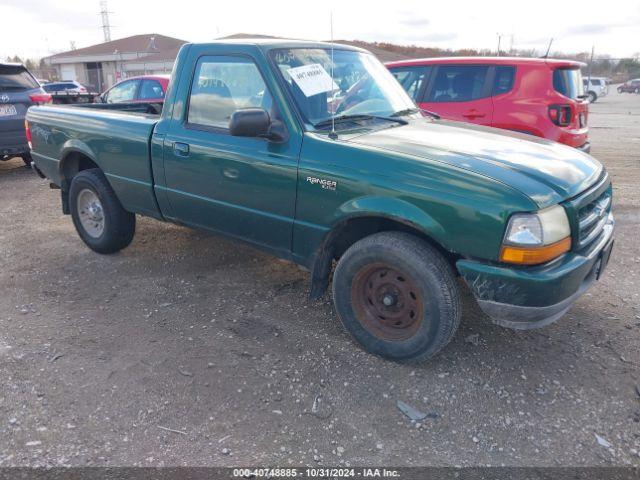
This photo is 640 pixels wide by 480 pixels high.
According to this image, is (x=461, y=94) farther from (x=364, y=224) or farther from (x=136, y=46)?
(x=136, y=46)

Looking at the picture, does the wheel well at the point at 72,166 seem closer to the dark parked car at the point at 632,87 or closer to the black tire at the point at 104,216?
the black tire at the point at 104,216

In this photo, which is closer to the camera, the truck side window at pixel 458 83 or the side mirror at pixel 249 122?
the side mirror at pixel 249 122

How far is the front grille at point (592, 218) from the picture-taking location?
2.95m

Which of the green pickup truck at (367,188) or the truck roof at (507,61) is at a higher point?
the truck roof at (507,61)

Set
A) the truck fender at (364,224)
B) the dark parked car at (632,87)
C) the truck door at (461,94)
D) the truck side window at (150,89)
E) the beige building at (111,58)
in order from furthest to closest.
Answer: the dark parked car at (632,87) < the beige building at (111,58) < the truck side window at (150,89) < the truck door at (461,94) < the truck fender at (364,224)

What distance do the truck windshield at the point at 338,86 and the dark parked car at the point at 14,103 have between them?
6356mm

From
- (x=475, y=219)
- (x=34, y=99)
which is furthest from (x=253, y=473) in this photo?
(x=34, y=99)

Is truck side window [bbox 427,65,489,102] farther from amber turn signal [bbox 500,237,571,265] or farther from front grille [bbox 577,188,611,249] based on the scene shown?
amber turn signal [bbox 500,237,571,265]

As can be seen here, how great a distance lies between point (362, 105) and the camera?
378 cm

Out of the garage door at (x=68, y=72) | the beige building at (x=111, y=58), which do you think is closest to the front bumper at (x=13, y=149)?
the beige building at (x=111, y=58)

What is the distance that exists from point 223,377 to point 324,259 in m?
0.97

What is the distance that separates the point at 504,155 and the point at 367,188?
85 centimetres

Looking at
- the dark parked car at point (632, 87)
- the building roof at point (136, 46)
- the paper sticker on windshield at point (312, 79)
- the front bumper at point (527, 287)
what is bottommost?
the dark parked car at point (632, 87)

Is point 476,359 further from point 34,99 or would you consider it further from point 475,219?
point 34,99
